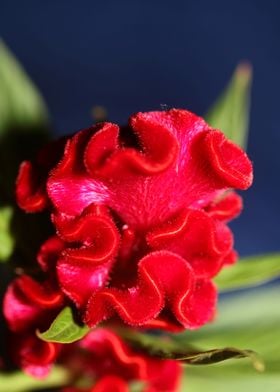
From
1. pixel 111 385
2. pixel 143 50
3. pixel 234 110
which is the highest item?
pixel 143 50

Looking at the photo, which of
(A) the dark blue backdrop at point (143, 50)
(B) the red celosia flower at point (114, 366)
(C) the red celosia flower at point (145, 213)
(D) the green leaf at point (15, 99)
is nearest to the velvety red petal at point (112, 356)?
(B) the red celosia flower at point (114, 366)

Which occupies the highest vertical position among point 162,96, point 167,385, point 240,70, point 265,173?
point 162,96

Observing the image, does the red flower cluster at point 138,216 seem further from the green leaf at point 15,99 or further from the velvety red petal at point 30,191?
the green leaf at point 15,99

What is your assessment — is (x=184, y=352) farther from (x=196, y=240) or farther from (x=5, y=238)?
(x=5, y=238)

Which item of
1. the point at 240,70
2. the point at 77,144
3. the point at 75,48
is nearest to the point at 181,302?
the point at 77,144

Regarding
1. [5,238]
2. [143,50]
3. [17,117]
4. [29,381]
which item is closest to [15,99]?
[17,117]

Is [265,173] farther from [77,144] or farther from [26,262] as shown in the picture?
[77,144]
